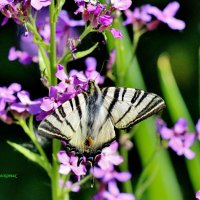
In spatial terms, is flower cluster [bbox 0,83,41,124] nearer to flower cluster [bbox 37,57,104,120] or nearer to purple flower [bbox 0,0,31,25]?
flower cluster [bbox 37,57,104,120]

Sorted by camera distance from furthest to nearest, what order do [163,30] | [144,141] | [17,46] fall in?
[163,30] → [17,46] → [144,141]

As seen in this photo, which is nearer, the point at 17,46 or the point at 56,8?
the point at 56,8

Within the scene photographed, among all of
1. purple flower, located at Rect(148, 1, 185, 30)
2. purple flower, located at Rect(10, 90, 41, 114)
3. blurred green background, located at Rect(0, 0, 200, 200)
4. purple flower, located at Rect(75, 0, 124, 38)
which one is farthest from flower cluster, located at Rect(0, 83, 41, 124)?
blurred green background, located at Rect(0, 0, 200, 200)

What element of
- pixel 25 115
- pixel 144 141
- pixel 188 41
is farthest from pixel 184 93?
pixel 25 115

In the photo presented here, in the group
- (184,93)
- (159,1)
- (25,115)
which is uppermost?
(159,1)

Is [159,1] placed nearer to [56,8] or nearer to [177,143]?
[177,143]

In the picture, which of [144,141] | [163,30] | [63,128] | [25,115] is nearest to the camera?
[63,128]

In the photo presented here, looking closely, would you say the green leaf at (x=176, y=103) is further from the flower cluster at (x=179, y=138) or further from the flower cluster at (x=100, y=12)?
the flower cluster at (x=100, y=12)
